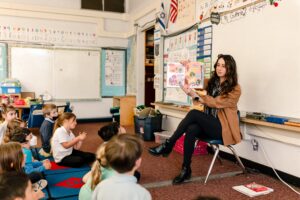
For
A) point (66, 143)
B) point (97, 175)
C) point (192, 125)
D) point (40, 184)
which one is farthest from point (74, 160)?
point (97, 175)

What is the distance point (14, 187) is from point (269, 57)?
7.94ft

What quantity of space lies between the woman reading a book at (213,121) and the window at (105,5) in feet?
14.2

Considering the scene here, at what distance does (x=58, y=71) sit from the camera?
599 cm

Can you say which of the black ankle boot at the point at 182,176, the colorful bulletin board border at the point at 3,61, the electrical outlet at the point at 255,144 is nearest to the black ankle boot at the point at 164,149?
the black ankle boot at the point at 182,176

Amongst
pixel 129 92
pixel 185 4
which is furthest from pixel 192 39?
pixel 129 92

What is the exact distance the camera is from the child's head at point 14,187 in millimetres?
1117

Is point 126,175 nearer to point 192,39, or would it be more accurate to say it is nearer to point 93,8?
point 192,39

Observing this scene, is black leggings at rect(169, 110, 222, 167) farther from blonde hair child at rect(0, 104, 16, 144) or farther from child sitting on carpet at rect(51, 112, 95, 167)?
blonde hair child at rect(0, 104, 16, 144)

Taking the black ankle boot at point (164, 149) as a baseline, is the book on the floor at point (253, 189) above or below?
below

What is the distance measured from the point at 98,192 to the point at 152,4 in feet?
14.2

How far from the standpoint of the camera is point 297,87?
2.40 meters

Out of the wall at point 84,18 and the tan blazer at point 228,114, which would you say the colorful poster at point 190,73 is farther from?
the wall at point 84,18

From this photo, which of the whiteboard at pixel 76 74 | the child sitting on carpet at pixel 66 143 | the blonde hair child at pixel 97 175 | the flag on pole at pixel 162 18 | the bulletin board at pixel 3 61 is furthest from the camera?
the whiteboard at pixel 76 74

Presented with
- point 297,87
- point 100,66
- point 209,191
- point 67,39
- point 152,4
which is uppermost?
point 152,4
